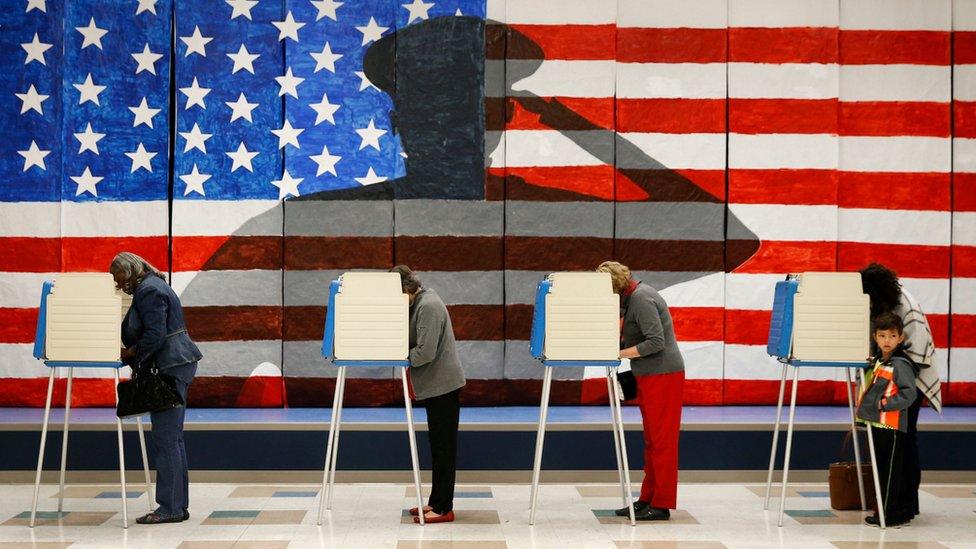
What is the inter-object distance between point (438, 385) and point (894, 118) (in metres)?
4.50

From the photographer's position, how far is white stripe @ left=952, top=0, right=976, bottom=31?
793 centimetres

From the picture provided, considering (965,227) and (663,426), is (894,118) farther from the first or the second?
(663,426)

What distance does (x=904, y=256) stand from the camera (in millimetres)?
7934

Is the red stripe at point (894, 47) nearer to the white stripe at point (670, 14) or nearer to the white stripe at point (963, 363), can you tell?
the white stripe at point (670, 14)

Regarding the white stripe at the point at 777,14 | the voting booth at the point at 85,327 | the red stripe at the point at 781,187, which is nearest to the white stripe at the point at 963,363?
the red stripe at the point at 781,187

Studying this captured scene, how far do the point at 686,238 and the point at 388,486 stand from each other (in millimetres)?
2916

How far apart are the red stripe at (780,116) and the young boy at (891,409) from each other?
272 cm

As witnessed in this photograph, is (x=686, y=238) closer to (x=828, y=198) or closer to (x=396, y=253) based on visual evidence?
(x=828, y=198)

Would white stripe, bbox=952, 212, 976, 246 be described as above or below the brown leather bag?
above

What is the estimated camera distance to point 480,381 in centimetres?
778

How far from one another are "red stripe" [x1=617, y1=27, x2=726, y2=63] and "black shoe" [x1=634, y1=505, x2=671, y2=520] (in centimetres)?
365

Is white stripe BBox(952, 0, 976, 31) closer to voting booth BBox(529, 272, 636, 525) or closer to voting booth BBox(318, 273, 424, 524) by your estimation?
voting booth BBox(529, 272, 636, 525)

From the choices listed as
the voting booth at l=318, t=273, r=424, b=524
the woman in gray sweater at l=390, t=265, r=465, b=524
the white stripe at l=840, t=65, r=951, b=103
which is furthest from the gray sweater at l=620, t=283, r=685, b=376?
the white stripe at l=840, t=65, r=951, b=103

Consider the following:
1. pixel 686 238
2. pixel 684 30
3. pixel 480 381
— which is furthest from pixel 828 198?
pixel 480 381
